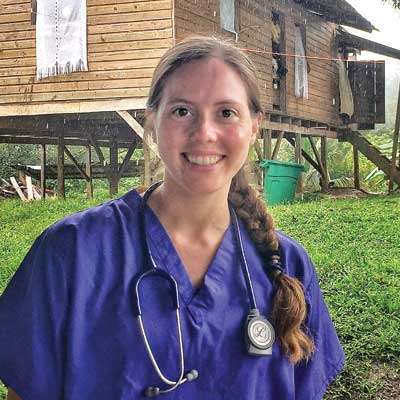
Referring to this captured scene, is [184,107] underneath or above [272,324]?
above

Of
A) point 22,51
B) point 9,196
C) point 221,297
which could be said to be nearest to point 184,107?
point 221,297

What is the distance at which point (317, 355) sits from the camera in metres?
1.00

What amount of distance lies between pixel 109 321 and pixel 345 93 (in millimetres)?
7260

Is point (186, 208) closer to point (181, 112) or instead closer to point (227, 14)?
point (181, 112)

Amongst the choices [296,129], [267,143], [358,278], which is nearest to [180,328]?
[358,278]

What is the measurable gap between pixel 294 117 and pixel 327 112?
113 centimetres

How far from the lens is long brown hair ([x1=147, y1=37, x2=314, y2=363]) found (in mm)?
870

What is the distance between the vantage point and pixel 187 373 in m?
0.80

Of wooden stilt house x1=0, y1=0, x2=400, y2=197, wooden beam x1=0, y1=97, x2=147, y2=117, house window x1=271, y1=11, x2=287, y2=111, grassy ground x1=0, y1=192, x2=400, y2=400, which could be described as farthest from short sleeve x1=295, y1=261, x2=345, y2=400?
house window x1=271, y1=11, x2=287, y2=111

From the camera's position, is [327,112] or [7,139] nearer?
[7,139]

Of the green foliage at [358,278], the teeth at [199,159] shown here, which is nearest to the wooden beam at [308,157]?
the green foliage at [358,278]

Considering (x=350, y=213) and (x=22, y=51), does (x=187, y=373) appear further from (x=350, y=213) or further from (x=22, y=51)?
(x=22, y=51)

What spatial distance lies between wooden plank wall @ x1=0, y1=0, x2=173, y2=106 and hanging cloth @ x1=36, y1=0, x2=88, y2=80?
0.10 meters

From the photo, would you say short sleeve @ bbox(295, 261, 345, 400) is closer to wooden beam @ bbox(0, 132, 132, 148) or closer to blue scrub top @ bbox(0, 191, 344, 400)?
blue scrub top @ bbox(0, 191, 344, 400)
